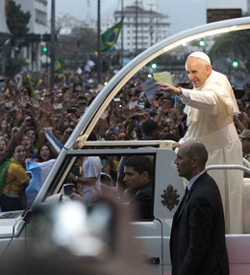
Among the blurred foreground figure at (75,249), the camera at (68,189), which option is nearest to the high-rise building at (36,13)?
the camera at (68,189)

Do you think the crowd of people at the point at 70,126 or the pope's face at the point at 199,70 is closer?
the pope's face at the point at 199,70

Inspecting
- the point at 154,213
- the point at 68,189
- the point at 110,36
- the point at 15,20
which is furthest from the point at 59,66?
the point at 15,20

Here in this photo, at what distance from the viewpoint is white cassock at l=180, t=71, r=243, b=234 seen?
507 centimetres

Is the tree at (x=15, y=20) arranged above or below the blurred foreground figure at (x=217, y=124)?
above

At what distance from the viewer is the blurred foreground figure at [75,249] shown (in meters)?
4.65

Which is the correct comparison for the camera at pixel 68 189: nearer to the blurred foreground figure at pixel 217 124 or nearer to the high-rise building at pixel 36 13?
the blurred foreground figure at pixel 217 124

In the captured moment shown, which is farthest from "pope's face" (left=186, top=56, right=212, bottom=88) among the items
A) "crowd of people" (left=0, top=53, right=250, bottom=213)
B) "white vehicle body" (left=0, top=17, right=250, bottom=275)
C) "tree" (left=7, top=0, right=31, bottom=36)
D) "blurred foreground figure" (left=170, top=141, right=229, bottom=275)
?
"tree" (left=7, top=0, right=31, bottom=36)

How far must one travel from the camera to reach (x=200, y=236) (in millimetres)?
4203

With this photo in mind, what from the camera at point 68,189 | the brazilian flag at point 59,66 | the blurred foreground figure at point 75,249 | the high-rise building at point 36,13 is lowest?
the blurred foreground figure at point 75,249

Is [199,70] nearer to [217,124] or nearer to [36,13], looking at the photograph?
[217,124]

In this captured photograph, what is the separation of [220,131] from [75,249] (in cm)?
154

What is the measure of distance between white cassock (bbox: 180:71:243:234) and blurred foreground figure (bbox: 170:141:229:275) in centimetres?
69

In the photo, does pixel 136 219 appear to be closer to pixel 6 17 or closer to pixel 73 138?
pixel 73 138

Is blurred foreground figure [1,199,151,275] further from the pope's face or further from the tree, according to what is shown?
the tree
